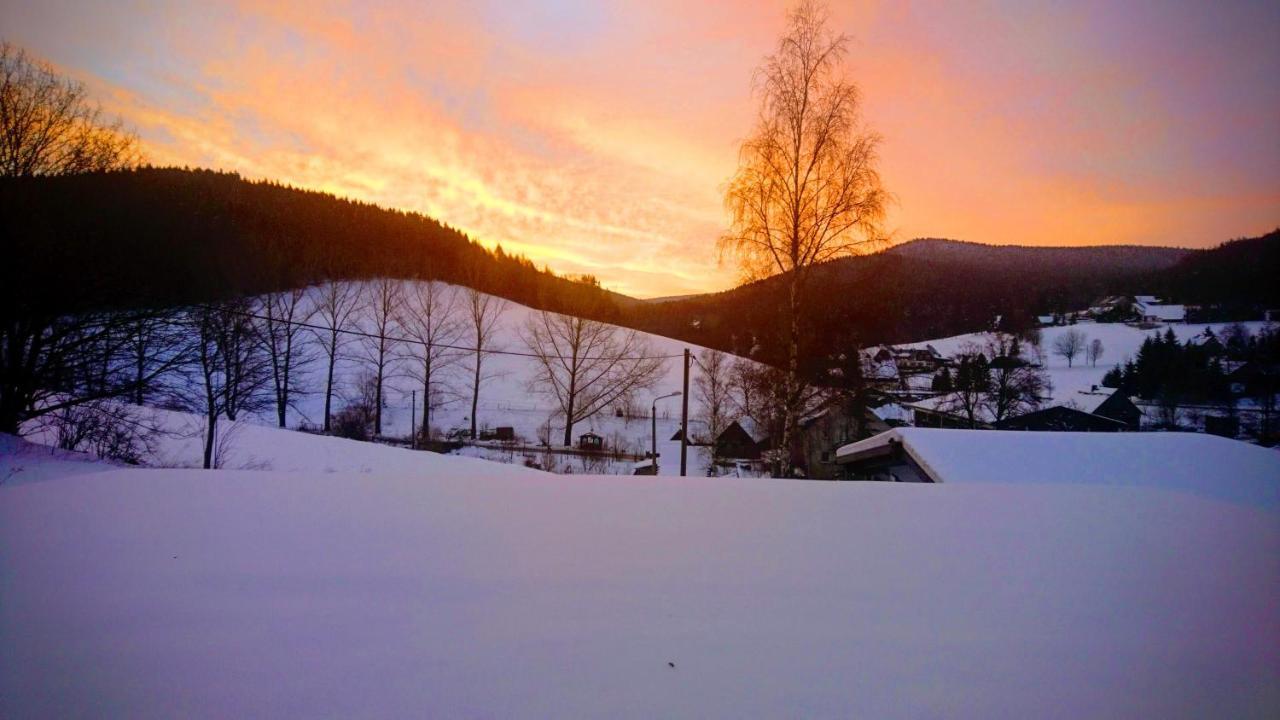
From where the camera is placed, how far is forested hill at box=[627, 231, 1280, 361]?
162 inches

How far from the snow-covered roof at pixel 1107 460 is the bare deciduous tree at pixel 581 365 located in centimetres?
766

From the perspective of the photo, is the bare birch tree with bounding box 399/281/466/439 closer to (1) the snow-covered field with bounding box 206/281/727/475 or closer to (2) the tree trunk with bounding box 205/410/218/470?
(1) the snow-covered field with bounding box 206/281/727/475

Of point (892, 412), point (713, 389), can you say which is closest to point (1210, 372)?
point (892, 412)

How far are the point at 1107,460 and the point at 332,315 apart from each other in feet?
39.7

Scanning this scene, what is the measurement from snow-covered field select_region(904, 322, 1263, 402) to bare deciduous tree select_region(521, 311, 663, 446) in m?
6.51

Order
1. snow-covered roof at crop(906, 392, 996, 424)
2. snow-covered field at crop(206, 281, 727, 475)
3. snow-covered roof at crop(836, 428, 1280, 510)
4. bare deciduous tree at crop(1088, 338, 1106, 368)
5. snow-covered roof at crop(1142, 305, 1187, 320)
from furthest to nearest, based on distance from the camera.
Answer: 1. snow-covered field at crop(206, 281, 727, 475)
2. snow-covered roof at crop(906, 392, 996, 424)
3. bare deciduous tree at crop(1088, 338, 1106, 368)
4. snow-covered roof at crop(1142, 305, 1187, 320)
5. snow-covered roof at crop(836, 428, 1280, 510)

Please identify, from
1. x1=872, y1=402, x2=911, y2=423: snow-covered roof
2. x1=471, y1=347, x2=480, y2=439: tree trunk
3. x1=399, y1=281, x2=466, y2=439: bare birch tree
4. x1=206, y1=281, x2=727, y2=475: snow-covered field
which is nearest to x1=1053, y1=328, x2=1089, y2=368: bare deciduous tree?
x1=872, y1=402, x2=911, y2=423: snow-covered roof

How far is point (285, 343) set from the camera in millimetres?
9711

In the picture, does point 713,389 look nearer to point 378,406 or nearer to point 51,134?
point 378,406

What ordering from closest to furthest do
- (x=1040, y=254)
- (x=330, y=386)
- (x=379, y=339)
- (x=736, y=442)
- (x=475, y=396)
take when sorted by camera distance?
1. (x=1040, y=254)
2. (x=330, y=386)
3. (x=379, y=339)
4. (x=475, y=396)
5. (x=736, y=442)

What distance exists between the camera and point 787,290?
21.3ft

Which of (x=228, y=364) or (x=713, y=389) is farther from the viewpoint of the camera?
(x=713, y=389)

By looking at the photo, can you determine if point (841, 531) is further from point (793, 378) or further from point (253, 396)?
point (253, 396)

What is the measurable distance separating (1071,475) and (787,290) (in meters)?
3.45
